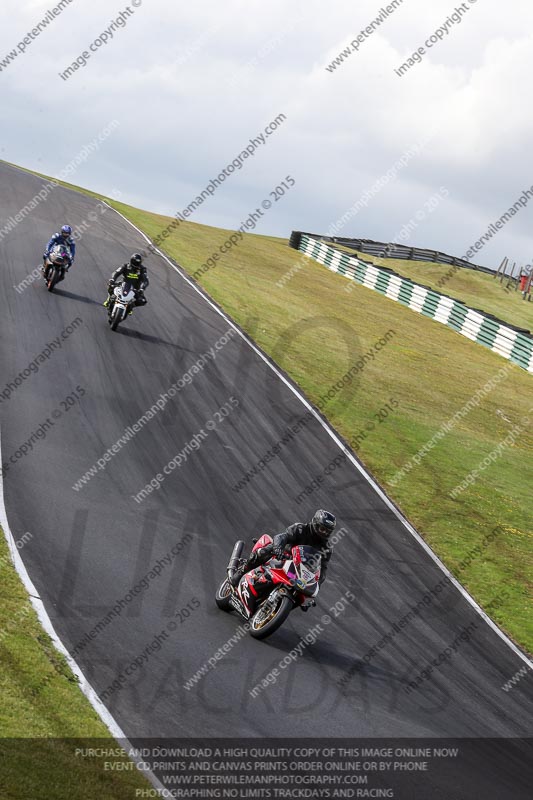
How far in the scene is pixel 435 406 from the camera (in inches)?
1150

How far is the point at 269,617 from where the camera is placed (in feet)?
36.4

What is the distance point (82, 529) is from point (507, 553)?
9464 millimetres

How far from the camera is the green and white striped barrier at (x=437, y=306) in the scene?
39.9 metres

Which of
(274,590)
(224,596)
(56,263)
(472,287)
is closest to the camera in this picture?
(274,590)

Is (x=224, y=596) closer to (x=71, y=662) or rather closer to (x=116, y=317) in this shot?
(x=71, y=662)

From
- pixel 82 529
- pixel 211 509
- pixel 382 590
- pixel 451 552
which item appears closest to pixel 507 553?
pixel 451 552

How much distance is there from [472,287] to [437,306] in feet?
60.5

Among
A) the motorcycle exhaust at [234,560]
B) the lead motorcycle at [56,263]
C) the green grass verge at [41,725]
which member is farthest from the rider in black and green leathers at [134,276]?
the green grass verge at [41,725]

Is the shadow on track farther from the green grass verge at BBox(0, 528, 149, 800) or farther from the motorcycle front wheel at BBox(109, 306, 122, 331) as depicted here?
the green grass verge at BBox(0, 528, 149, 800)

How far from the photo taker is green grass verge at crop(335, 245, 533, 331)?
55.1m

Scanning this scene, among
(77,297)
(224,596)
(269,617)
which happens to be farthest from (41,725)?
(77,297)

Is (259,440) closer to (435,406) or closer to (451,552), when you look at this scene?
(451,552)

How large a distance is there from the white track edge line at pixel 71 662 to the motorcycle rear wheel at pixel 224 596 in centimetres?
240

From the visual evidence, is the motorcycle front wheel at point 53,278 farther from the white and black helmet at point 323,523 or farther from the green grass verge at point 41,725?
the green grass verge at point 41,725
